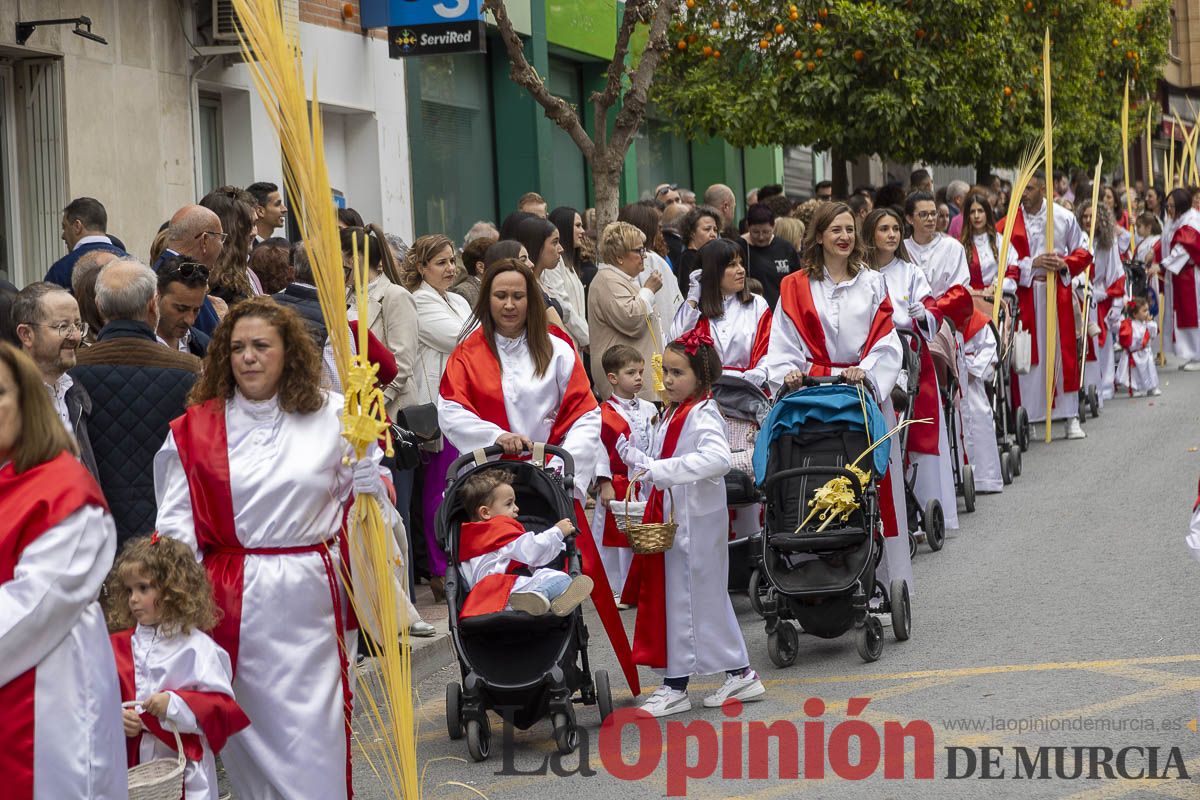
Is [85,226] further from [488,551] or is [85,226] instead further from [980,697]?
[980,697]

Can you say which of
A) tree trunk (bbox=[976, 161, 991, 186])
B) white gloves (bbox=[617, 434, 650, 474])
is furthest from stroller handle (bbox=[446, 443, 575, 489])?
tree trunk (bbox=[976, 161, 991, 186])

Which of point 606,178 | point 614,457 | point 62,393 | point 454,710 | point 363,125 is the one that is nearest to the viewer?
point 62,393

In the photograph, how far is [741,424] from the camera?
950 cm

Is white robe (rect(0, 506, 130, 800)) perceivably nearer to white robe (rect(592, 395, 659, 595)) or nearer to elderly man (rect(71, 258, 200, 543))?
elderly man (rect(71, 258, 200, 543))

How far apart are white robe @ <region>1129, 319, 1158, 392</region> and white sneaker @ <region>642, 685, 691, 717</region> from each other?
1187 centimetres

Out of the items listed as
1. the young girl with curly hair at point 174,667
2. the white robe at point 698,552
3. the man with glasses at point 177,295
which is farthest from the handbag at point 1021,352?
the young girl with curly hair at point 174,667

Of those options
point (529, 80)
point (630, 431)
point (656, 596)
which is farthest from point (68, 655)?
point (529, 80)

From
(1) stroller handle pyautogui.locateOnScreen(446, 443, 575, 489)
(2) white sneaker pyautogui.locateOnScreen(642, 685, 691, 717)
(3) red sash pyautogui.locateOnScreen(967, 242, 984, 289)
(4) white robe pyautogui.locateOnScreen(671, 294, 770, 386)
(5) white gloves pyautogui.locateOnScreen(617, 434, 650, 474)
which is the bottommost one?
(2) white sneaker pyautogui.locateOnScreen(642, 685, 691, 717)

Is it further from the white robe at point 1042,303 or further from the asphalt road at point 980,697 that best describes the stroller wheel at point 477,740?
the white robe at point 1042,303

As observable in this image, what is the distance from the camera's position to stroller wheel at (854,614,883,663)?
311 inches

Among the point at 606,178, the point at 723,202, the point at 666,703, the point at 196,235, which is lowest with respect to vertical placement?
the point at 666,703

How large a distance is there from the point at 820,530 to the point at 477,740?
2077 mm

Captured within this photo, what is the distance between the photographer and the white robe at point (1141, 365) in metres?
17.9

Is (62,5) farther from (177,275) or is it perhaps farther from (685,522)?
(685,522)
